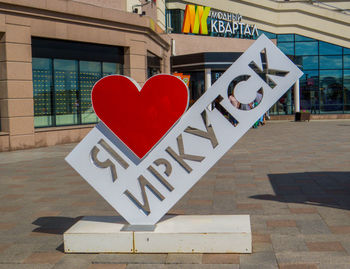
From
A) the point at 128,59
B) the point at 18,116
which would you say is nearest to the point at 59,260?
the point at 18,116

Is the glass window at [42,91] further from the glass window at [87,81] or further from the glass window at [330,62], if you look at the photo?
the glass window at [330,62]

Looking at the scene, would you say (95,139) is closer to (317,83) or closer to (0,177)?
(0,177)

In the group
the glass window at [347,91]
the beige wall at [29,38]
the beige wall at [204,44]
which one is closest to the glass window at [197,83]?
the beige wall at [204,44]

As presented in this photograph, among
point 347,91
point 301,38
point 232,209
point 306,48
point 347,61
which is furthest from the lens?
point 301,38

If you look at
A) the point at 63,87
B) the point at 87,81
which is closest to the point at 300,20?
the point at 87,81

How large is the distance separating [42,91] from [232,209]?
1102cm

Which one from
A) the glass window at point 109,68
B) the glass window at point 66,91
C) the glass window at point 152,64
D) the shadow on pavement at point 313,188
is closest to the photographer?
the shadow on pavement at point 313,188

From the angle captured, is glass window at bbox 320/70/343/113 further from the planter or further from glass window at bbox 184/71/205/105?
glass window at bbox 184/71/205/105

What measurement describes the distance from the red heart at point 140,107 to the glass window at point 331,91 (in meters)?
32.5

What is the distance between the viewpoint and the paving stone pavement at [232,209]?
442 centimetres

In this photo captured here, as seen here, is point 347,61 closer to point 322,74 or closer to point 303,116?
point 322,74

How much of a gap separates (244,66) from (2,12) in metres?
11.5

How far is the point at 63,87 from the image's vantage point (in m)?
16.7

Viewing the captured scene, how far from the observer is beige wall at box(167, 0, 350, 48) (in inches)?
1411
